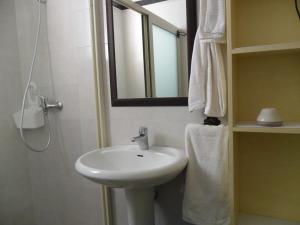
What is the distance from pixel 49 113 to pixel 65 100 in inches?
7.7

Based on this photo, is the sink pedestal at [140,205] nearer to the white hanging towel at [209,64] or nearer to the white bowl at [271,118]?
the white hanging towel at [209,64]

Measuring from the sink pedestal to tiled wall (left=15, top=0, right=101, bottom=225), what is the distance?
1.47 ft

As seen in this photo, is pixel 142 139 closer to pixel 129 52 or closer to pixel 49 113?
pixel 129 52

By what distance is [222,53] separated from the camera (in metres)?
1.19

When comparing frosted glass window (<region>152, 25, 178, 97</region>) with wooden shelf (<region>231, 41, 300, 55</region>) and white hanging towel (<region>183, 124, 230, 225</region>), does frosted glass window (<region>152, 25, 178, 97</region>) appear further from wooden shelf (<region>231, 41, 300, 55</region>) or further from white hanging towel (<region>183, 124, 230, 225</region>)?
wooden shelf (<region>231, 41, 300, 55</region>)

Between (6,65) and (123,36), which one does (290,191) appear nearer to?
(123,36)

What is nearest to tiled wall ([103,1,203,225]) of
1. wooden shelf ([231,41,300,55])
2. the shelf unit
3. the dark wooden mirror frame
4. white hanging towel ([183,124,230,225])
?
the dark wooden mirror frame

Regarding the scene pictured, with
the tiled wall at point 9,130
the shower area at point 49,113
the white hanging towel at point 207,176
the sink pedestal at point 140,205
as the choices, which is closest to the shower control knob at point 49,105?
the shower area at point 49,113

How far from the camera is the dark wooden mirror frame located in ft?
4.16

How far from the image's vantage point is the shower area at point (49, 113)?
165 cm

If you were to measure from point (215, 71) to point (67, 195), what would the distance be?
1399 millimetres

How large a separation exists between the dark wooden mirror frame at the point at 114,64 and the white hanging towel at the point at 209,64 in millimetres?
117

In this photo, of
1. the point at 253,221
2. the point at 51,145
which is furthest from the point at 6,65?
the point at 253,221

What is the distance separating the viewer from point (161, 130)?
4.68 ft
